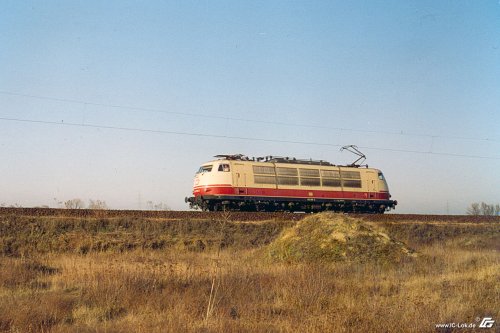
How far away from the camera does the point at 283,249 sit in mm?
16047

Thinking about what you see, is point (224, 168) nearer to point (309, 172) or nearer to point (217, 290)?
point (309, 172)

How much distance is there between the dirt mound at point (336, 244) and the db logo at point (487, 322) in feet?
22.9

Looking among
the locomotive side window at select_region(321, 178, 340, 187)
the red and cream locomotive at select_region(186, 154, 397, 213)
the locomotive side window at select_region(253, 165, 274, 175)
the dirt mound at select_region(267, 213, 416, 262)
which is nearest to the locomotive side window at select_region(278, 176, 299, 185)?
the red and cream locomotive at select_region(186, 154, 397, 213)

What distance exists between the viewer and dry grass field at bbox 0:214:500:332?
7.43 metres

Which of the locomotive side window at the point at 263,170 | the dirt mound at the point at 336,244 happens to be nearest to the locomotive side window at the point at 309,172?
the locomotive side window at the point at 263,170

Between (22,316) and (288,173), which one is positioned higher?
(288,173)

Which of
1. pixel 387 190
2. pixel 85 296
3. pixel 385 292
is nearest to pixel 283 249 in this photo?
pixel 385 292

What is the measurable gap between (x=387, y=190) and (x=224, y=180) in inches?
545

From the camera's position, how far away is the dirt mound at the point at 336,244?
48.4 feet

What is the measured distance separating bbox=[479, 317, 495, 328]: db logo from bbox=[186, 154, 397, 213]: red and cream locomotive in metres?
22.0

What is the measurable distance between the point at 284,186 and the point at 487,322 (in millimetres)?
23661

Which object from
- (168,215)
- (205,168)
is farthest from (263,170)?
(168,215)

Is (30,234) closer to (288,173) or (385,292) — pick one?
(385,292)

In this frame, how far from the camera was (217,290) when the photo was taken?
984 centimetres
